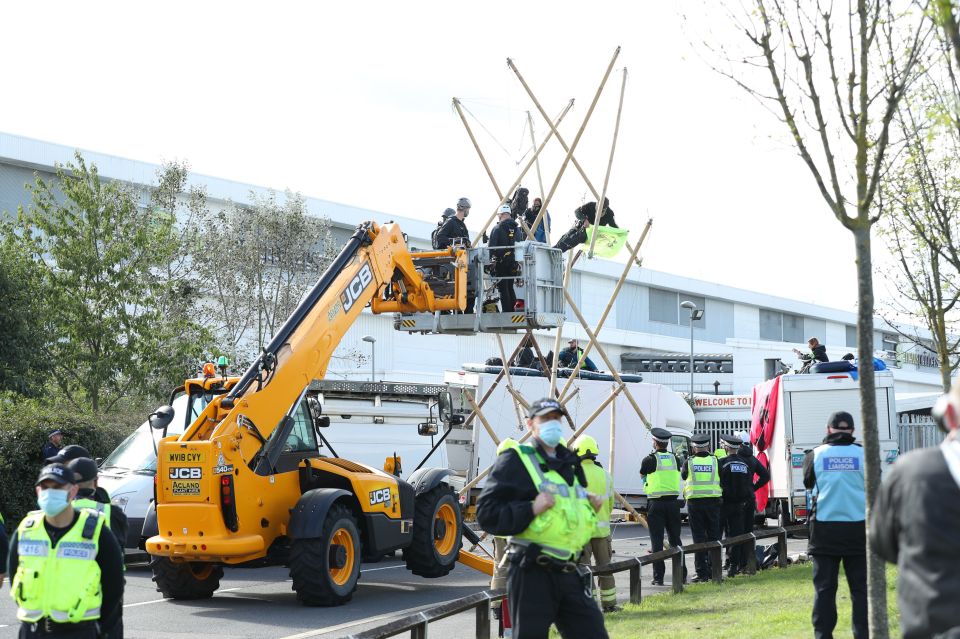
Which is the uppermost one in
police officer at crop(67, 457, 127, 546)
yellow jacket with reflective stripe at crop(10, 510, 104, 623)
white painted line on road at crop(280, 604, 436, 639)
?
police officer at crop(67, 457, 127, 546)

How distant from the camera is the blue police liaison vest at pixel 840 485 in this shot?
29.0 ft

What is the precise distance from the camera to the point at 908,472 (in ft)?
14.5

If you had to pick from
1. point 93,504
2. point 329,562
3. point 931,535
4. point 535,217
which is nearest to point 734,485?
point 535,217

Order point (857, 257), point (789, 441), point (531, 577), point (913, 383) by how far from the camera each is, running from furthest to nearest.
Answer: point (913, 383), point (789, 441), point (857, 257), point (531, 577)

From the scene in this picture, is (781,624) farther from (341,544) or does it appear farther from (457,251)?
(457,251)

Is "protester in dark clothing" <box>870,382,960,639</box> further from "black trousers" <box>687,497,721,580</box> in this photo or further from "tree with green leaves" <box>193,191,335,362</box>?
"tree with green leaves" <box>193,191,335,362</box>

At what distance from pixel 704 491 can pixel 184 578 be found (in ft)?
20.7

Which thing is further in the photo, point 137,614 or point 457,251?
point 457,251

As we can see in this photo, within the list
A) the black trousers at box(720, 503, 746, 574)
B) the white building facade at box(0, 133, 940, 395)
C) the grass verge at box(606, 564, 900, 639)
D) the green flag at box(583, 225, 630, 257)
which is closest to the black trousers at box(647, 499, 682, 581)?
the grass verge at box(606, 564, 900, 639)

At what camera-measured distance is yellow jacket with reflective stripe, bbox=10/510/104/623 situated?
620 centimetres

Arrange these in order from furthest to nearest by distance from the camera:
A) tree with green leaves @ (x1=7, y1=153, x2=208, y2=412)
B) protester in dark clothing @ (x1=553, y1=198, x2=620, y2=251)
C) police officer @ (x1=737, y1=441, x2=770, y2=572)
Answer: tree with green leaves @ (x1=7, y1=153, x2=208, y2=412) < protester in dark clothing @ (x1=553, y1=198, x2=620, y2=251) < police officer @ (x1=737, y1=441, x2=770, y2=572)

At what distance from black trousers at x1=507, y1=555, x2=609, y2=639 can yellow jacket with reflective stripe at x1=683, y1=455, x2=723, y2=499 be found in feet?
27.0

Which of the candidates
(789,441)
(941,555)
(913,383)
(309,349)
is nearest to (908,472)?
(941,555)

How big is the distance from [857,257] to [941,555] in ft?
12.8
